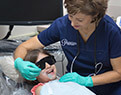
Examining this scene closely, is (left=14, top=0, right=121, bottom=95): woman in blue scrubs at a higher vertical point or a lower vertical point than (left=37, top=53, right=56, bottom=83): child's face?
higher

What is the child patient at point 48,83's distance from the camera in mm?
1065

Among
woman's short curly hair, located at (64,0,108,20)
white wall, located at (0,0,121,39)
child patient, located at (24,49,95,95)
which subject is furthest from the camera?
white wall, located at (0,0,121,39)

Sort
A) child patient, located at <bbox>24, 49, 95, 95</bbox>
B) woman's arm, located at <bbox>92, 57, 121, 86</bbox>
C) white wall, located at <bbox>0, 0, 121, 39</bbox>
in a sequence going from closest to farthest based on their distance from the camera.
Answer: child patient, located at <bbox>24, 49, 95, 95</bbox>, woman's arm, located at <bbox>92, 57, 121, 86</bbox>, white wall, located at <bbox>0, 0, 121, 39</bbox>

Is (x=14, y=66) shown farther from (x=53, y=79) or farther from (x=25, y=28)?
(x=25, y=28)

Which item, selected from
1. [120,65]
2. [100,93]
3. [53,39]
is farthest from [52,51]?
[120,65]

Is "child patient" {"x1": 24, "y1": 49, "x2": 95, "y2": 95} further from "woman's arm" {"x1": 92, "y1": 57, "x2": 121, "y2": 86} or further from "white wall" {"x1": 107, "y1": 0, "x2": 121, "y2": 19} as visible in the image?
"white wall" {"x1": 107, "y1": 0, "x2": 121, "y2": 19}

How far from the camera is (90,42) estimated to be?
1.20 meters

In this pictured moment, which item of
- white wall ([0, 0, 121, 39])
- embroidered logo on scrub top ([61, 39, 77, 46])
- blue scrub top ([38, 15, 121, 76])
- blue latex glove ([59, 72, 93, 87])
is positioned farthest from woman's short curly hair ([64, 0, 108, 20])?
white wall ([0, 0, 121, 39])

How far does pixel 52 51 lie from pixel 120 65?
784 millimetres

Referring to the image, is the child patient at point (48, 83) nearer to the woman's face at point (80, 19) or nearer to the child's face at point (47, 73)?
the child's face at point (47, 73)

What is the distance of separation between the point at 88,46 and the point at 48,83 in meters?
0.42

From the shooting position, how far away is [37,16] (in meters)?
1.72

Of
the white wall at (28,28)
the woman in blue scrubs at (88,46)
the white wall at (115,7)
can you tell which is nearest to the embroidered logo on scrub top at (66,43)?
the woman in blue scrubs at (88,46)

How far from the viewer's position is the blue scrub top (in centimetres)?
113
